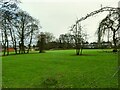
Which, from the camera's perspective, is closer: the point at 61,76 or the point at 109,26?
the point at 109,26

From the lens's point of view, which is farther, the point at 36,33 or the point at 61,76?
the point at 36,33

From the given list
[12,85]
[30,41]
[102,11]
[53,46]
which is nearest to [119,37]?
[102,11]

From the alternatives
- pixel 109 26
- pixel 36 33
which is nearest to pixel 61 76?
pixel 109 26

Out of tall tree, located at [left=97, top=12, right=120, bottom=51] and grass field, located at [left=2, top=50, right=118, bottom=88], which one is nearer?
tall tree, located at [left=97, top=12, right=120, bottom=51]

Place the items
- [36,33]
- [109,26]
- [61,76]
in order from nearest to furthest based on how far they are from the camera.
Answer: [109,26] < [61,76] < [36,33]

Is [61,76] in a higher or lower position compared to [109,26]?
lower

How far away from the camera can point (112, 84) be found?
1516 centimetres

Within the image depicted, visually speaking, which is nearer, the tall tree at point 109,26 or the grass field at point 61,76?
the tall tree at point 109,26

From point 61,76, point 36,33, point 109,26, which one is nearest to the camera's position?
point 109,26

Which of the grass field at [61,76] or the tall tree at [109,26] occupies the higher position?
the tall tree at [109,26]

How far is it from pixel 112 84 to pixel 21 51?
198ft

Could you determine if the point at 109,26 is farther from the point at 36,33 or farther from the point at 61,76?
the point at 36,33

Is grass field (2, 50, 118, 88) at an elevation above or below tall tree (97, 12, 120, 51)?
below

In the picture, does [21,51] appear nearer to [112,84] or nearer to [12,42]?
[12,42]
